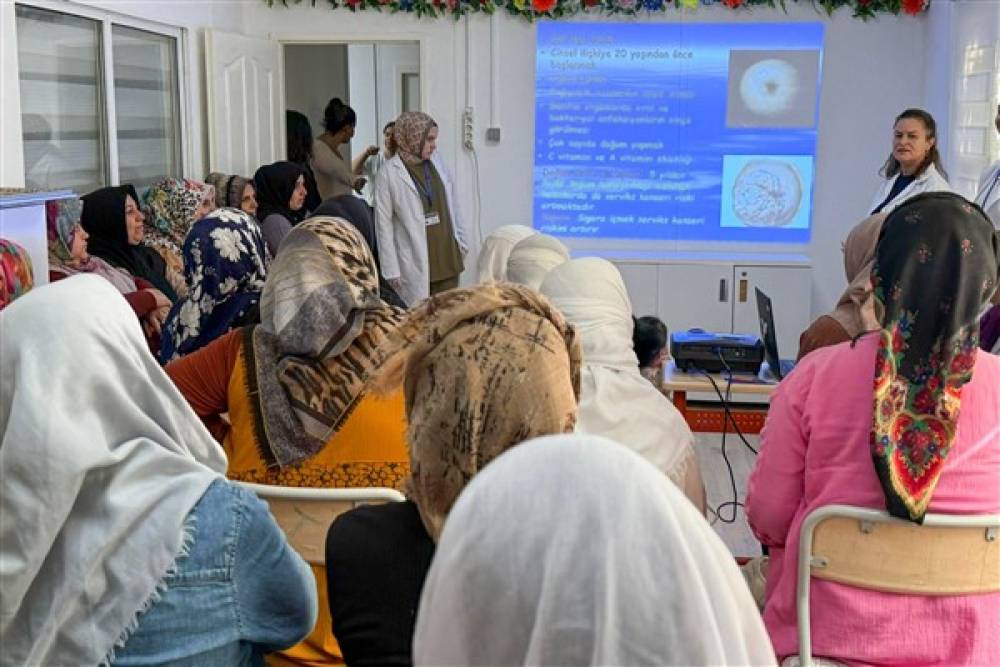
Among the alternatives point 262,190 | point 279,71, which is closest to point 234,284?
point 262,190

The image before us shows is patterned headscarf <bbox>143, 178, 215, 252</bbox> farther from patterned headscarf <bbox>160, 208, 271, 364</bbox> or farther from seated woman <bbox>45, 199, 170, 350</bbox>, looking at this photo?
patterned headscarf <bbox>160, 208, 271, 364</bbox>

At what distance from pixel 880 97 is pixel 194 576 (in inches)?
251

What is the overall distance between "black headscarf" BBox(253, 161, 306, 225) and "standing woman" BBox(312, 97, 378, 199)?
1.04 meters

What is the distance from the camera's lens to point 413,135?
5973 millimetres

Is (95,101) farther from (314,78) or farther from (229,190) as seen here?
(314,78)

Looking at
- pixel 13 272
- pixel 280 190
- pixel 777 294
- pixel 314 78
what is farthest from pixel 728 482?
pixel 314 78

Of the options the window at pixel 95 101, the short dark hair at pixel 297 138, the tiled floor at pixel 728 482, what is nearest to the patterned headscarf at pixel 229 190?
the window at pixel 95 101

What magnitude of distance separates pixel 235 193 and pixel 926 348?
4.57 m

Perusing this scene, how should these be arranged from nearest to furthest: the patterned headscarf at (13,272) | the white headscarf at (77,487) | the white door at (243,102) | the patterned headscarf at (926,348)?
the white headscarf at (77,487), the patterned headscarf at (926,348), the patterned headscarf at (13,272), the white door at (243,102)

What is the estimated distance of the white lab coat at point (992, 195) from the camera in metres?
4.46

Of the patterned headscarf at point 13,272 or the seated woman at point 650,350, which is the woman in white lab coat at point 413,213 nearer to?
the seated woman at point 650,350

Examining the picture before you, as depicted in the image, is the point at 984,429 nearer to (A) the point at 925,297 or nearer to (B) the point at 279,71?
(A) the point at 925,297

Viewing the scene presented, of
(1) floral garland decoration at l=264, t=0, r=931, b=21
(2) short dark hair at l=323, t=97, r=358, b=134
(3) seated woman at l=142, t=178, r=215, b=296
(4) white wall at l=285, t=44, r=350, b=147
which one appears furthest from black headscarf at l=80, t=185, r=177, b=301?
(4) white wall at l=285, t=44, r=350, b=147

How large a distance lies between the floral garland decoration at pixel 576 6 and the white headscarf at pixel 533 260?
126 inches
